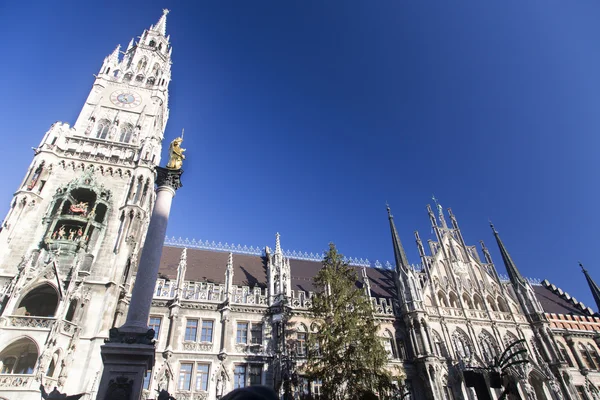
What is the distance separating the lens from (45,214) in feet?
85.7

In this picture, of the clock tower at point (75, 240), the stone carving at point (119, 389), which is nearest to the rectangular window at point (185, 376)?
the clock tower at point (75, 240)

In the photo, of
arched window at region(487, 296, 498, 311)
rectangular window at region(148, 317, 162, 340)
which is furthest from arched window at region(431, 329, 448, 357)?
rectangular window at region(148, 317, 162, 340)

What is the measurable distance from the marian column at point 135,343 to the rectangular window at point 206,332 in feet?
41.2

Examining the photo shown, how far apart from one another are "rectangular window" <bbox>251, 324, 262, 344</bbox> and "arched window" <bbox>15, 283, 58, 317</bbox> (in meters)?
13.3

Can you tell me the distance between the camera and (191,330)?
25953 mm

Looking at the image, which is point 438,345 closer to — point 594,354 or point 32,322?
point 594,354

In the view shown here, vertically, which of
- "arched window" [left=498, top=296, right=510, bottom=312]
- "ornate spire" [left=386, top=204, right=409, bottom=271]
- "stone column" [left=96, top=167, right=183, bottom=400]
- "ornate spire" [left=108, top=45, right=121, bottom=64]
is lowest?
"stone column" [left=96, top=167, right=183, bottom=400]

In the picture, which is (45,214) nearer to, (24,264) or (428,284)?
(24,264)

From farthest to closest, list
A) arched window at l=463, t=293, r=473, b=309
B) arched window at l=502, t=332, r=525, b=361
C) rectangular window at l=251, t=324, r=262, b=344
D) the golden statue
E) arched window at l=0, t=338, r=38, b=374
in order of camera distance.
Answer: arched window at l=463, t=293, r=473, b=309 → arched window at l=502, t=332, r=525, b=361 → rectangular window at l=251, t=324, r=262, b=344 → arched window at l=0, t=338, r=38, b=374 → the golden statue

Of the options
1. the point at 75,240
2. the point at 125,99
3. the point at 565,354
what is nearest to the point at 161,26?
the point at 125,99

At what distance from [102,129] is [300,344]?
27.4 m

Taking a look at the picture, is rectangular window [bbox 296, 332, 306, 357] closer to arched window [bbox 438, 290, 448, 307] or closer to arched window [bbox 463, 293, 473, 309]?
arched window [bbox 438, 290, 448, 307]

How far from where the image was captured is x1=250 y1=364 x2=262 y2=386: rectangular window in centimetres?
2479

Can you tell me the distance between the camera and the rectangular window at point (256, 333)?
26744 mm
